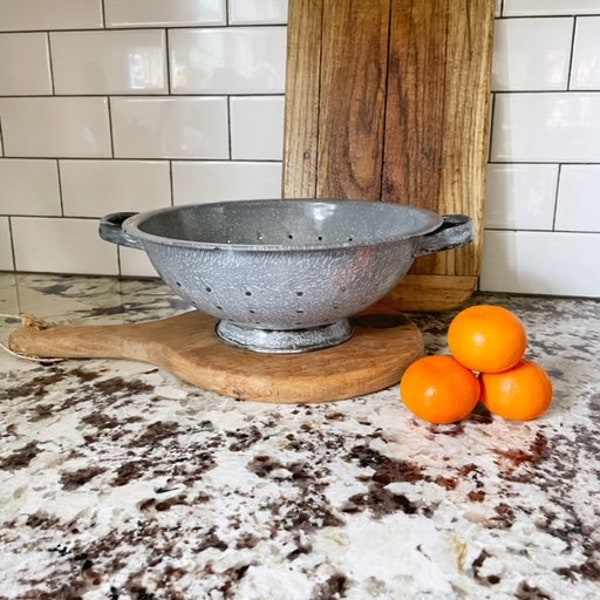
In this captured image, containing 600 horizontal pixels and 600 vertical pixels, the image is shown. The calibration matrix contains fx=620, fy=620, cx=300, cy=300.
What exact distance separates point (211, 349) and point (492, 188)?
1.61ft

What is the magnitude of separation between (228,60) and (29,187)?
39cm

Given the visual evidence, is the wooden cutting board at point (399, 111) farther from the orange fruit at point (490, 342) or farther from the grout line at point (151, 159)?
the orange fruit at point (490, 342)

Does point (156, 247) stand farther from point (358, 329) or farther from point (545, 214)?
point (545, 214)

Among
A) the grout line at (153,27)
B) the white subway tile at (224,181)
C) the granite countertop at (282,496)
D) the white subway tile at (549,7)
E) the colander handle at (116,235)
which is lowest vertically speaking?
the granite countertop at (282,496)

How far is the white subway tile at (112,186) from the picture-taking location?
970mm

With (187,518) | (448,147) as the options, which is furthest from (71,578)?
(448,147)

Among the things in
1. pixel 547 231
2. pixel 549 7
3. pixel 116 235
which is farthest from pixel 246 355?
pixel 549 7

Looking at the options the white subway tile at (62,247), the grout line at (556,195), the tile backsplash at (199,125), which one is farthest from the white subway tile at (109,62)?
the grout line at (556,195)

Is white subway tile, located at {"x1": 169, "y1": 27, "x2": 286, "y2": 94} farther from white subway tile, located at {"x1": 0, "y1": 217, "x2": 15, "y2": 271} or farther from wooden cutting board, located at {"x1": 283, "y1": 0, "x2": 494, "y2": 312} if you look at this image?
white subway tile, located at {"x1": 0, "y1": 217, "x2": 15, "y2": 271}

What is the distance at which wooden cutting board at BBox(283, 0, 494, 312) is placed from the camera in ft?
2.59

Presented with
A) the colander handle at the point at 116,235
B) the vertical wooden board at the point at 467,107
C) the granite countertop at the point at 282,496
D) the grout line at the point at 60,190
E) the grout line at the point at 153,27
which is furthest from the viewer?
the grout line at the point at 60,190

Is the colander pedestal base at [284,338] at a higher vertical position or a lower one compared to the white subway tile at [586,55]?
lower

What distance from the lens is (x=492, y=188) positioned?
2.87 ft

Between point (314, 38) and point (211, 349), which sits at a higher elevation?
point (314, 38)
